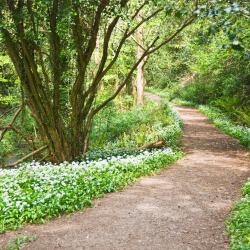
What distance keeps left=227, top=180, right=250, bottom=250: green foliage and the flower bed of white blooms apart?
108 inches

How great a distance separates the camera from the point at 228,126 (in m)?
19.4

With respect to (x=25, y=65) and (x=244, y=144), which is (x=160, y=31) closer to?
(x=244, y=144)

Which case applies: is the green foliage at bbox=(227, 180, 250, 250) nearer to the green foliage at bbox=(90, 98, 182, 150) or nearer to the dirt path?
the dirt path

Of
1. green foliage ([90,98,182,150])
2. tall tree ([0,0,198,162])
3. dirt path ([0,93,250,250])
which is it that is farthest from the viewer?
green foliage ([90,98,182,150])

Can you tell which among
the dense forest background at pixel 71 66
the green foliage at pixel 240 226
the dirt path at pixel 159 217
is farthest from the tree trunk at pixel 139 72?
the green foliage at pixel 240 226

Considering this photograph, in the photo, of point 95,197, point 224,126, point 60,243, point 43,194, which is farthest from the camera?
point 224,126

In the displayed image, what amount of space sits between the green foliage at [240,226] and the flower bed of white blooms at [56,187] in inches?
108

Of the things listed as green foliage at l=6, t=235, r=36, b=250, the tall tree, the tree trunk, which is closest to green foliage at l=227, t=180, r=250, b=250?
green foliage at l=6, t=235, r=36, b=250

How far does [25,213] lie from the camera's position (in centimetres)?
727

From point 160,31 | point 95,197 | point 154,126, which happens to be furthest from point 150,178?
point 160,31

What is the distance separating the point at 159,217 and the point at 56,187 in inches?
87.9

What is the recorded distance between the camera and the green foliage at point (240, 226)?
18.4 ft

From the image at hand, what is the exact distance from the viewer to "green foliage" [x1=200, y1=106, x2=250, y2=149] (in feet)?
51.9

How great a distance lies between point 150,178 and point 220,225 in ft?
11.6
